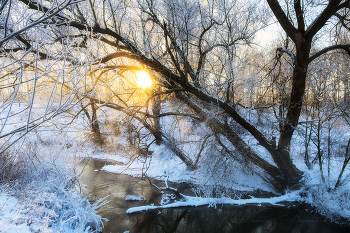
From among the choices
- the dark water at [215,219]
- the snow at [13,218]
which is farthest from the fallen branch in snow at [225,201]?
the snow at [13,218]

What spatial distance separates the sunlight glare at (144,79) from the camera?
8703 mm

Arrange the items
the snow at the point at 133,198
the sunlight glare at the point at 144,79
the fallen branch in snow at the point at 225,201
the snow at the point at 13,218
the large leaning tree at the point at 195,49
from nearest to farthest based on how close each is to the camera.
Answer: the snow at the point at 13,218 → the large leaning tree at the point at 195,49 → the fallen branch in snow at the point at 225,201 → the snow at the point at 133,198 → the sunlight glare at the point at 144,79

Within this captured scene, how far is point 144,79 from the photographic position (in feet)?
29.9

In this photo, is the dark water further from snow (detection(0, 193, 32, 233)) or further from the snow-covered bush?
snow (detection(0, 193, 32, 233))

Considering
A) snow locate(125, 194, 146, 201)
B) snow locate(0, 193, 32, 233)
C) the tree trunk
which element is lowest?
snow locate(125, 194, 146, 201)

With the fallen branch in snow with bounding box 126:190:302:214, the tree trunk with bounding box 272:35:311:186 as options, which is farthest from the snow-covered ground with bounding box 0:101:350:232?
the tree trunk with bounding box 272:35:311:186

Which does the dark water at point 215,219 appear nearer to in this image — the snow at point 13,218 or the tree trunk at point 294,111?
the tree trunk at point 294,111

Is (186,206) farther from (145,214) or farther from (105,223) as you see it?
(105,223)

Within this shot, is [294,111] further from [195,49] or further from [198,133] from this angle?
[195,49]

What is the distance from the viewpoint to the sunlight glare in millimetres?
8703

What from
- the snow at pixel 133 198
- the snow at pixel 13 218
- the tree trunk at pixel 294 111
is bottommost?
the snow at pixel 133 198

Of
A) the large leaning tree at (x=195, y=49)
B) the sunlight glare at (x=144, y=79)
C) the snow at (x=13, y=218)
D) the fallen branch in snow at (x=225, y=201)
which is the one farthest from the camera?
the sunlight glare at (x=144, y=79)

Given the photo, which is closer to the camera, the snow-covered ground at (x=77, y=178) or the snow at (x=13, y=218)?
the snow at (x=13, y=218)

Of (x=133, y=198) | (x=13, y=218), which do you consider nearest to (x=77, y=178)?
(x=133, y=198)
